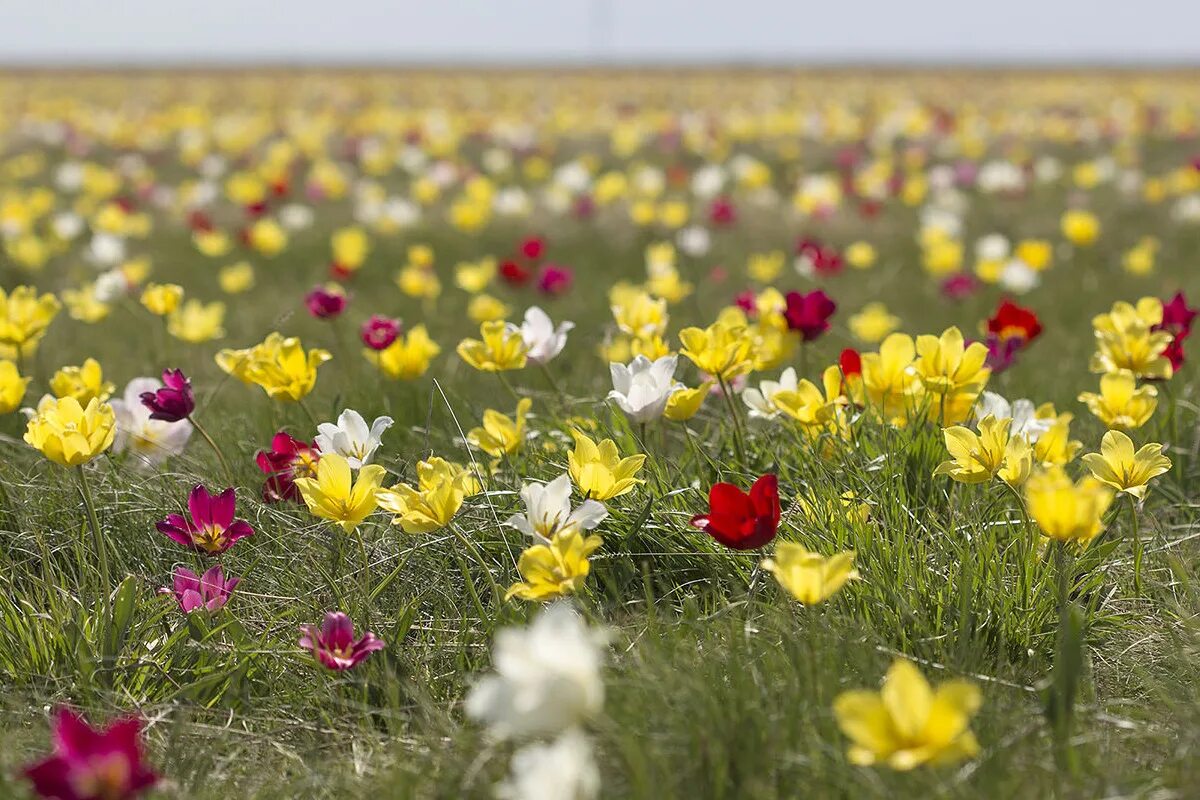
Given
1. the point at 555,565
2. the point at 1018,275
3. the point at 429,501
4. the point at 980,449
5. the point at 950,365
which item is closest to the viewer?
the point at 555,565

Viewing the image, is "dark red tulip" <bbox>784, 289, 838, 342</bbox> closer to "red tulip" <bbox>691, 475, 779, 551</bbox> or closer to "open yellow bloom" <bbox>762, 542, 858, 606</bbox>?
"red tulip" <bbox>691, 475, 779, 551</bbox>

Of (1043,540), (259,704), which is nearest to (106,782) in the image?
(259,704)

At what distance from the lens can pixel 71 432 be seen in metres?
2.06

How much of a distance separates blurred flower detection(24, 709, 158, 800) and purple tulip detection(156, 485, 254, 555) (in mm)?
858

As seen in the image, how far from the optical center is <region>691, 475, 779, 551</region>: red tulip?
1.85m

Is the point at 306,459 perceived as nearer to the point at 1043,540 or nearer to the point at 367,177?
the point at 1043,540

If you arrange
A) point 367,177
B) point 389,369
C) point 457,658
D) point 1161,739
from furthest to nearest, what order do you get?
point 367,177 < point 389,369 < point 457,658 < point 1161,739

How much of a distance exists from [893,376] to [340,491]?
1.28 meters

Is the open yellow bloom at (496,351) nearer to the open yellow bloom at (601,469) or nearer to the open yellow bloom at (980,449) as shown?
the open yellow bloom at (601,469)

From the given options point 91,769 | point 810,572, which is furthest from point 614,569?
point 91,769

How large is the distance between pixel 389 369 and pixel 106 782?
1.63 m

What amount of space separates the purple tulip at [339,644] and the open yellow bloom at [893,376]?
1.25 meters

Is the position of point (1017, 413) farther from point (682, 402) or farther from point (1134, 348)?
point (682, 402)

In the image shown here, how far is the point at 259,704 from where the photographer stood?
207cm
